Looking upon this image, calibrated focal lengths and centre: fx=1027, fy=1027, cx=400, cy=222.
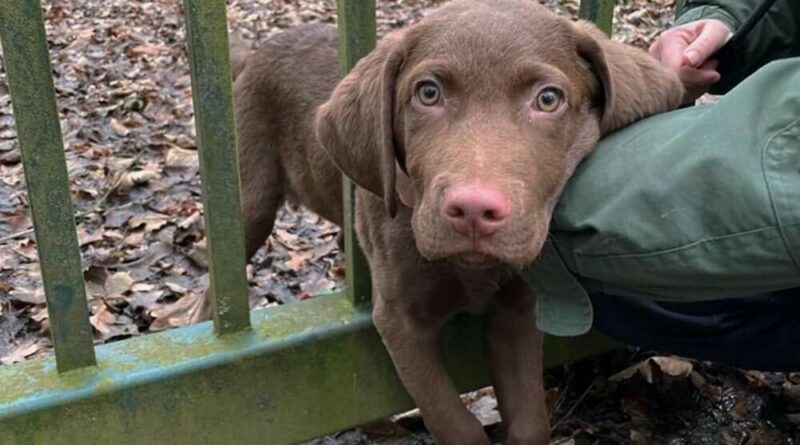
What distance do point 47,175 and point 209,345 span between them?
2.39ft

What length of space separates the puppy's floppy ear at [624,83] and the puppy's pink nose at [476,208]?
0.52m

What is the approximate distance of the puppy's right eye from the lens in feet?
7.85

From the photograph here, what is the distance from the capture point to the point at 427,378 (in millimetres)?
2967

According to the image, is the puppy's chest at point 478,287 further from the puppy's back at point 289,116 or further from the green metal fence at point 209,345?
the puppy's back at point 289,116

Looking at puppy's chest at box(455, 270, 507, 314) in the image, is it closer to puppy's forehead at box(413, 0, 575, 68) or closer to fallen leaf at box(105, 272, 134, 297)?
puppy's forehead at box(413, 0, 575, 68)

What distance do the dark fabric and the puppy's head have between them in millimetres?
847

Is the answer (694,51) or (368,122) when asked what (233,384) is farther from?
(694,51)

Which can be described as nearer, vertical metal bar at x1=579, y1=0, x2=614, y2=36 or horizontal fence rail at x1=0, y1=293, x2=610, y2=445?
horizontal fence rail at x1=0, y1=293, x2=610, y2=445

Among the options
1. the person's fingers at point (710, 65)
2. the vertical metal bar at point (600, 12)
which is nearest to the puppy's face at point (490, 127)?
the person's fingers at point (710, 65)

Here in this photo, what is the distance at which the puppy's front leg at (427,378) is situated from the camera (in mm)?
2943

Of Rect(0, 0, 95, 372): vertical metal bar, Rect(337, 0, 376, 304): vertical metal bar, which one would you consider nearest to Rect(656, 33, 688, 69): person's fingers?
Rect(337, 0, 376, 304): vertical metal bar

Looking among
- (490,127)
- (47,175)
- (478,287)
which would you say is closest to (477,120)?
(490,127)

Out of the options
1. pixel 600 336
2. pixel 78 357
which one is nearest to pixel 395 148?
pixel 78 357

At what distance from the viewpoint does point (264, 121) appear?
4.10 m
